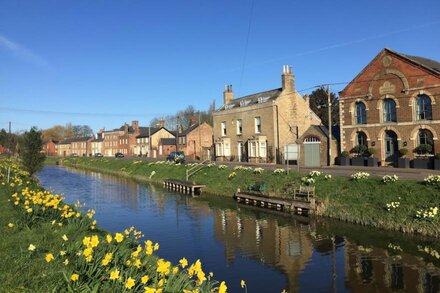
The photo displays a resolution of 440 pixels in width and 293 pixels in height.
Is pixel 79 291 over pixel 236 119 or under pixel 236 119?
under

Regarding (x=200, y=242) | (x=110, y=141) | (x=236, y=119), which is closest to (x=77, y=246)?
(x=200, y=242)

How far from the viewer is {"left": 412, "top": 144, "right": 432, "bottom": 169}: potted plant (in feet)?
101

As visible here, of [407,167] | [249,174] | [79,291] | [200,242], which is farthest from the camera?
[249,174]

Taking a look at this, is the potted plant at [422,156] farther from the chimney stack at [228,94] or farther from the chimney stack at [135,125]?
the chimney stack at [135,125]

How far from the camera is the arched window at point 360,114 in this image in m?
37.0

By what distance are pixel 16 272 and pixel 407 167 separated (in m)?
31.8

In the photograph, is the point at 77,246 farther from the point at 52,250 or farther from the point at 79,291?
the point at 79,291

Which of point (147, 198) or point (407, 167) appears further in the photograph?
point (147, 198)

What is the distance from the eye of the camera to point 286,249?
57.3 feet

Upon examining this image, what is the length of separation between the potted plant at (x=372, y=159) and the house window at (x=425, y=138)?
3836mm

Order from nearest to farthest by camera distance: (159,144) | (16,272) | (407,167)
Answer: (16,272) → (407,167) → (159,144)

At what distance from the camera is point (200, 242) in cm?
1881

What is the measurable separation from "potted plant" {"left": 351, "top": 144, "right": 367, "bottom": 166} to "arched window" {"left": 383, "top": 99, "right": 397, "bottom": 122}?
3.25m

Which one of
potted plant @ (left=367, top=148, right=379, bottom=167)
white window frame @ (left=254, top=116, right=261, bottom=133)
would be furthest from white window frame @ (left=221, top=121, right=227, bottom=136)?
potted plant @ (left=367, top=148, right=379, bottom=167)
